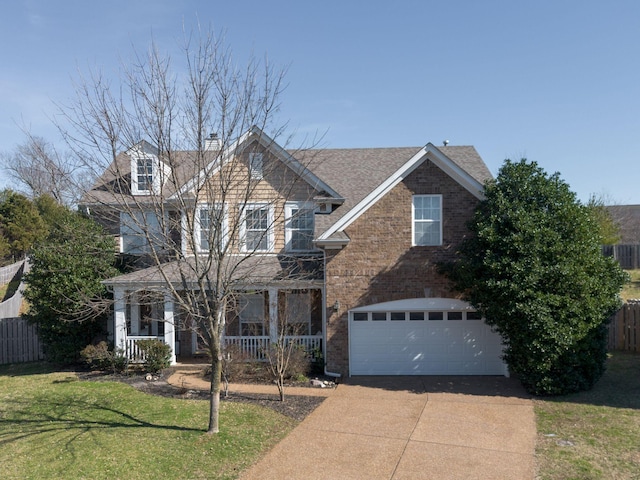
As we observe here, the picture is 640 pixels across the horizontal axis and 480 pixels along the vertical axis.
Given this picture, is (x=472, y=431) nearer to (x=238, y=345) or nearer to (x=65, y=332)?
(x=238, y=345)

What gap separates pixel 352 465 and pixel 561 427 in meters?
4.78

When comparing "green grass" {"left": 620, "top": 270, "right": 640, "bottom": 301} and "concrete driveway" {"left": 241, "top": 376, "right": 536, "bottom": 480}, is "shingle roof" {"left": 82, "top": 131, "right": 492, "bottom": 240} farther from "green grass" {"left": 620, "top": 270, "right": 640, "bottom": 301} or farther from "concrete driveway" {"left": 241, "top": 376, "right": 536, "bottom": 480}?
"green grass" {"left": 620, "top": 270, "right": 640, "bottom": 301}

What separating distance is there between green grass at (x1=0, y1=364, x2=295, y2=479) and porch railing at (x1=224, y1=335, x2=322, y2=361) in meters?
3.33

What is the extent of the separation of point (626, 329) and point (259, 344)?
12.8 meters

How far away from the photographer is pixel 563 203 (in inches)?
486

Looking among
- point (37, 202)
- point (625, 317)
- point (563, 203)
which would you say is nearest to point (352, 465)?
point (563, 203)

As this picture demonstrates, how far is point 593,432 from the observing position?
950cm

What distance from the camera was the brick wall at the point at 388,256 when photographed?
46.7 ft

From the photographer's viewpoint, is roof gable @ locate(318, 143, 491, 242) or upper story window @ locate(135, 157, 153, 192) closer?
upper story window @ locate(135, 157, 153, 192)

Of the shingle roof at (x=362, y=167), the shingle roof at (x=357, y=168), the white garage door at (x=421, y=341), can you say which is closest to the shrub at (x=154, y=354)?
the shingle roof at (x=357, y=168)

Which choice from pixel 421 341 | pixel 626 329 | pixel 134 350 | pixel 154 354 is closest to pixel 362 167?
pixel 421 341

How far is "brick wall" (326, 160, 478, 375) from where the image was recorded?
560 inches

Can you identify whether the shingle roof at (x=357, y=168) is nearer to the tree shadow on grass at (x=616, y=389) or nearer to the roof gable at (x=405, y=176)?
the roof gable at (x=405, y=176)

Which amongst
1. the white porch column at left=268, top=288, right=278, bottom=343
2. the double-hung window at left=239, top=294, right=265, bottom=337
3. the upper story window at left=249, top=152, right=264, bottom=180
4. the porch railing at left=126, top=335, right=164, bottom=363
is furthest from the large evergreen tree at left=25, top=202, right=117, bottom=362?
the upper story window at left=249, top=152, right=264, bottom=180
